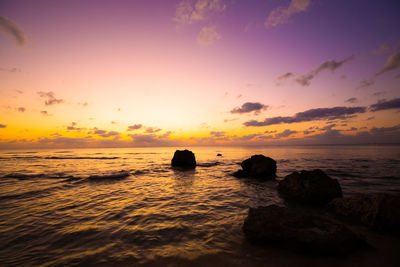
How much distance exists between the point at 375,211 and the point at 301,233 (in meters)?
3.57

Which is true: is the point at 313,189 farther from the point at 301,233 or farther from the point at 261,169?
the point at 261,169

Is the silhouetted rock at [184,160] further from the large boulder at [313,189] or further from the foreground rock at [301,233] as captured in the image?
the foreground rock at [301,233]

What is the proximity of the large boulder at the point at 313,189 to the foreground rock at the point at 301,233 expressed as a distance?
4654mm

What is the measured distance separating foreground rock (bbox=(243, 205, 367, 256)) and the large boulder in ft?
15.3

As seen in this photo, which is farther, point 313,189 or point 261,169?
point 261,169

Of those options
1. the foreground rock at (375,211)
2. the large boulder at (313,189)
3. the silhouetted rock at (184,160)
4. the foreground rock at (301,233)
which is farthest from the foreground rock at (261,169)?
the foreground rock at (301,233)

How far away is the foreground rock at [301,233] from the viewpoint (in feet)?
13.5

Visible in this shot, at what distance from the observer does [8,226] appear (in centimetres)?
611

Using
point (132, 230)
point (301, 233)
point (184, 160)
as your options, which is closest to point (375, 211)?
point (301, 233)

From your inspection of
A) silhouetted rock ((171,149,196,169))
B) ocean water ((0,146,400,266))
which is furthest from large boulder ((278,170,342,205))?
silhouetted rock ((171,149,196,169))

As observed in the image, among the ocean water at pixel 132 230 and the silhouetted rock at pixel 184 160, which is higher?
the silhouetted rock at pixel 184 160

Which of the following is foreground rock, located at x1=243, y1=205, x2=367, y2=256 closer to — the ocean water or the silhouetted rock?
the ocean water

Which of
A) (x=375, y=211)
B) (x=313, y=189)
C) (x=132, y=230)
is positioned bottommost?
(x=132, y=230)

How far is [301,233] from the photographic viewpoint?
174 inches
